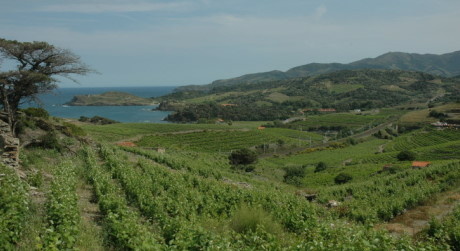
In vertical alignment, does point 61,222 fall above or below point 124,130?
above

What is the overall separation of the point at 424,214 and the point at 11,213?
61.9 ft

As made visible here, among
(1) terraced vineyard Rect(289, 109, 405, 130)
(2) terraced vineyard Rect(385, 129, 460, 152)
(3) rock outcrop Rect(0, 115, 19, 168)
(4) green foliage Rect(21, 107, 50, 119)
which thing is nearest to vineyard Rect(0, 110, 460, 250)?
(3) rock outcrop Rect(0, 115, 19, 168)

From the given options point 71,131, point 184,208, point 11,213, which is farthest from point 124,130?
point 11,213

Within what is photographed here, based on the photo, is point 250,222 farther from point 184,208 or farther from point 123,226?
point 123,226

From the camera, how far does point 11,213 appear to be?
302 inches

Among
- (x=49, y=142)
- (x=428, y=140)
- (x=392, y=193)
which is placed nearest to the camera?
(x=49, y=142)

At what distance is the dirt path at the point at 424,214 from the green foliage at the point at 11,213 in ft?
46.1

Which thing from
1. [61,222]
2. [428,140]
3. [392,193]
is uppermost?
[61,222]

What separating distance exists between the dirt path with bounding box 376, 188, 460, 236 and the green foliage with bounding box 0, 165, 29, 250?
14.0m

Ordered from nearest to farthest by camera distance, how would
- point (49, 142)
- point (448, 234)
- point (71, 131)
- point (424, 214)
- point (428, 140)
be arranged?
1. point (448, 234)
2. point (424, 214)
3. point (49, 142)
4. point (71, 131)
5. point (428, 140)

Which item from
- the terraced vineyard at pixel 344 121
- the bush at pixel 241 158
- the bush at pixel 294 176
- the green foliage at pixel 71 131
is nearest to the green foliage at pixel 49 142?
the green foliage at pixel 71 131

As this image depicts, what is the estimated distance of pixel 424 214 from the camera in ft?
59.5

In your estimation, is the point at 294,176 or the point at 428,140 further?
the point at 428,140

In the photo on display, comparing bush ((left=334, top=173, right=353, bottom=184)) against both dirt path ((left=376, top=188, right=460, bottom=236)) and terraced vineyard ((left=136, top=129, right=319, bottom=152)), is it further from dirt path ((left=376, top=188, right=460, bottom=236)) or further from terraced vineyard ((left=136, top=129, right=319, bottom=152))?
terraced vineyard ((left=136, top=129, right=319, bottom=152))
